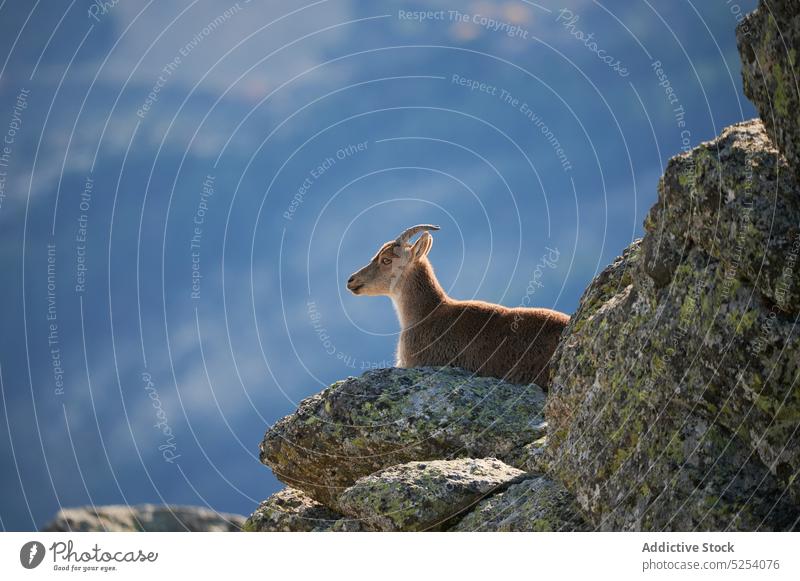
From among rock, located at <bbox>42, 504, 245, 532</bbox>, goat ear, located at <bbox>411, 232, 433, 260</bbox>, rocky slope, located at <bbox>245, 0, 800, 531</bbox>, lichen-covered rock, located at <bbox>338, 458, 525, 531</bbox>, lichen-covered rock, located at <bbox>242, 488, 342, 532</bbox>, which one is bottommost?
lichen-covered rock, located at <bbox>242, 488, 342, 532</bbox>

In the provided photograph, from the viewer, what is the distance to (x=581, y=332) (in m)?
11.2

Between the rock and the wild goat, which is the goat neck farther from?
the rock

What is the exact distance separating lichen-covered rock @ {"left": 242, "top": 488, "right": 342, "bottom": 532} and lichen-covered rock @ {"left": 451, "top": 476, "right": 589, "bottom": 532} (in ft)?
12.5

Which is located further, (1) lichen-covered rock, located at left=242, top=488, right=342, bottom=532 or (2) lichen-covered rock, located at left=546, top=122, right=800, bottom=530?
(1) lichen-covered rock, located at left=242, top=488, right=342, bottom=532

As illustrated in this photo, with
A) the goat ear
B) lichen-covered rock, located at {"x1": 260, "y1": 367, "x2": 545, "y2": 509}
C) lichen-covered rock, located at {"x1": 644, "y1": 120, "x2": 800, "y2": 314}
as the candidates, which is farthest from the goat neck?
lichen-covered rock, located at {"x1": 644, "y1": 120, "x2": 800, "y2": 314}

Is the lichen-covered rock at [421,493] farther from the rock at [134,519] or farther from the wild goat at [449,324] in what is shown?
the wild goat at [449,324]

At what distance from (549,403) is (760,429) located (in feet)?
12.3

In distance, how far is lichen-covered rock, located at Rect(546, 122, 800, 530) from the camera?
7879mm

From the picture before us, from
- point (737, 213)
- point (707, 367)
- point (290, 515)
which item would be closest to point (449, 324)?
point (290, 515)

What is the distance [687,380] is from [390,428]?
6783 mm
